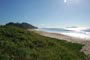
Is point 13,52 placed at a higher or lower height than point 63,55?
higher

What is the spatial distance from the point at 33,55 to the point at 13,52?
160cm

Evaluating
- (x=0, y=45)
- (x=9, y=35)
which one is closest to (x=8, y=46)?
(x=0, y=45)

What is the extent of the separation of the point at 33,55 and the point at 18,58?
5.03 ft

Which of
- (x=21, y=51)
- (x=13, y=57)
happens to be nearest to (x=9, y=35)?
(x=21, y=51)

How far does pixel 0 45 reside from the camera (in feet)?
32.7

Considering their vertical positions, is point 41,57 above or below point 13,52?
below

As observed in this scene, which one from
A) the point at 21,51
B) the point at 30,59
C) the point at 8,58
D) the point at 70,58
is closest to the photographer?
the point at 8,58

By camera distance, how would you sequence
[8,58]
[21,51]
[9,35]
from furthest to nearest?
[9,35]
[21,51]
[8,58]

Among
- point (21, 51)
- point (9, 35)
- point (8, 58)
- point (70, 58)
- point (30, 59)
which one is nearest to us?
point (8, 58)

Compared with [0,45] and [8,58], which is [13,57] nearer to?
[8,58]

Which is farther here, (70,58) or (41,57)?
(70,58)

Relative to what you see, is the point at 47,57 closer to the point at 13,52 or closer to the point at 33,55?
the point at 33,55

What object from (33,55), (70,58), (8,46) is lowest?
(70,58)

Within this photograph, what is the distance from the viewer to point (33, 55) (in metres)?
9.92
